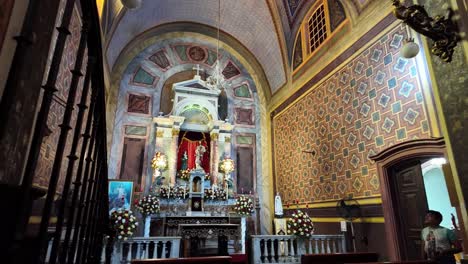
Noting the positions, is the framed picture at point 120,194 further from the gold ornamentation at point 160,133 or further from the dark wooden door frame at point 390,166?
the dark wooden door frame at point 390,166

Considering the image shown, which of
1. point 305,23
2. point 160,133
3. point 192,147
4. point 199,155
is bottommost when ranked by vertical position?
point 199,155

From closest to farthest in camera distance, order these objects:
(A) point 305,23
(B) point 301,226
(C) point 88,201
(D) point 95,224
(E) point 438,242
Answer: (C) point 88,201, (D) point 95,224, (E) point 438,242, (B) point 301,226, (A) point 305,23

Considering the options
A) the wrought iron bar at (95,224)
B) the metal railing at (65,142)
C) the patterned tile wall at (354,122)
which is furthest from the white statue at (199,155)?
the wrought iron bar at (95,224)

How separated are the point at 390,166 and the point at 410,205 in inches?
33.6

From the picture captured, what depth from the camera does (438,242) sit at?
399cm

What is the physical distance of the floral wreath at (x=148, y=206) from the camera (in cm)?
909

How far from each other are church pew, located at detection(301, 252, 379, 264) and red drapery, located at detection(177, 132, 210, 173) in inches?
302

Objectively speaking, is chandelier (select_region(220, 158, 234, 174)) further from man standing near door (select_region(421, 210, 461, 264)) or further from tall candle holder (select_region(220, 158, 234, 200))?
man standing near door (select_region(421, 210, 461, 264))

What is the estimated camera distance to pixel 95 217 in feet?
8.50

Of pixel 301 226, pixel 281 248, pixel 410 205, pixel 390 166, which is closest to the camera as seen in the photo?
pixel 410 205

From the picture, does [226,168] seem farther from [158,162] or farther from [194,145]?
[158,162]

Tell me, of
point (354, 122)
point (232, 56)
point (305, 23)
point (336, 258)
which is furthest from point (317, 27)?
point (336, 258)

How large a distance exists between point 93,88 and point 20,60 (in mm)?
839

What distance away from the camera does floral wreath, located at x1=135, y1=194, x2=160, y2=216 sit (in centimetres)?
909
